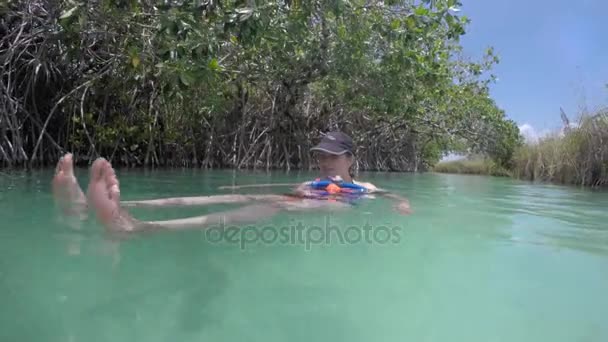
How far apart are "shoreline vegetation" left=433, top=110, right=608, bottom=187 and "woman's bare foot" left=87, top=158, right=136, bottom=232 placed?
8.34 meters

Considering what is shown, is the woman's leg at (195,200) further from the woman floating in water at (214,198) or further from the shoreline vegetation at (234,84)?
the shoreline vegetation at (234,84)

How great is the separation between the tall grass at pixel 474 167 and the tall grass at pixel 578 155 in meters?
4.13

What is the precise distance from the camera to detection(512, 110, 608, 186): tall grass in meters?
7.79

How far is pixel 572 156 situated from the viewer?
842 centimetres

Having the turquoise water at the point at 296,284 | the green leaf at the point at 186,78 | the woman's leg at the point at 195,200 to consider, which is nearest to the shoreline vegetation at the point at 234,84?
the green leaf at the point at 186,78

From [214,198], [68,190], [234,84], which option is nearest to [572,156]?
[234,84]

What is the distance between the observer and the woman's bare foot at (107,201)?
1820 mm

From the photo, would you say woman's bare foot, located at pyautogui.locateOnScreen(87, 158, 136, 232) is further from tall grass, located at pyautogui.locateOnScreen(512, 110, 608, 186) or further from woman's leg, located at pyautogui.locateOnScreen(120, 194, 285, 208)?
tall grass, located at pyautogui.locateOnScreen(512, 110, 608, 186)

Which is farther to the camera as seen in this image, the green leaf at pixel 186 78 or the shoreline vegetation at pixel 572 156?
the shoreline vegetation at pixel 572 156

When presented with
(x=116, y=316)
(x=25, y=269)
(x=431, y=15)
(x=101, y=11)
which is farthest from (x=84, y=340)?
(x=101, y=11)

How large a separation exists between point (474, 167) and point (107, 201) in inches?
686

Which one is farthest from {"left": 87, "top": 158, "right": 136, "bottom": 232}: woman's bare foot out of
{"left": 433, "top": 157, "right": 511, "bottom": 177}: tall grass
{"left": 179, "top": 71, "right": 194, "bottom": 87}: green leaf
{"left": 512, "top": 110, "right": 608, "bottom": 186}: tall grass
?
{"left": 433, "top": 157, "right": 511, "bottom": 177}: tall grass

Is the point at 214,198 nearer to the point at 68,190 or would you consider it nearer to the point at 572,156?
the point at 68,190

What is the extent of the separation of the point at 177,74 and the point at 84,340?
195cm
